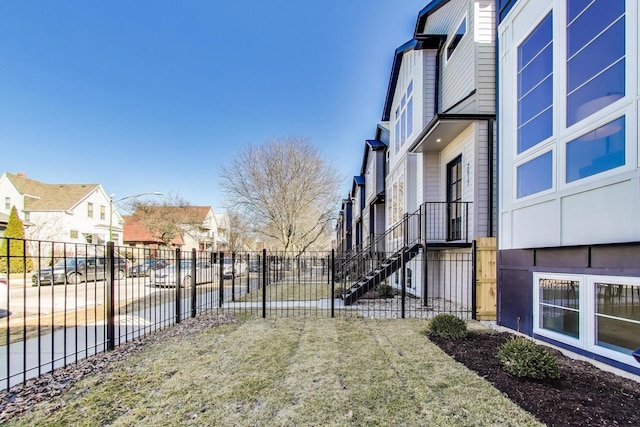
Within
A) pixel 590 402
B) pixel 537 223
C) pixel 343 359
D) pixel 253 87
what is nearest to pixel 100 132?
pixel 253 87

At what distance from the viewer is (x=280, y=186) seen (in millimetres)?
23391

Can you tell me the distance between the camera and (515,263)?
20.2 feet

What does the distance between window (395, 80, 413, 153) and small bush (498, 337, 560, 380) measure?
9135 mm

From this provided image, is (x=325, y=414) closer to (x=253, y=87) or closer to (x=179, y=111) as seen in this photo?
(x=253, y=87)

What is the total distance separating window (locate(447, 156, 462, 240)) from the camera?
9.30 m

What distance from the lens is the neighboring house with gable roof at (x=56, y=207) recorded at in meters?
24.6

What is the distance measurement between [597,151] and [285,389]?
5170mm

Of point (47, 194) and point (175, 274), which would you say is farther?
point (47, 194)

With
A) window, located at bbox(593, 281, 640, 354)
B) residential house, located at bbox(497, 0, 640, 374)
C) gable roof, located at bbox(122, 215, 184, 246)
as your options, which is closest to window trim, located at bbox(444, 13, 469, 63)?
residential house, located at bbox(497, 0, 640, 374)

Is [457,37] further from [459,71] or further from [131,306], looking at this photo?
[131,306]

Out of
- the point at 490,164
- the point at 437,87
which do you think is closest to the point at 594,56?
the point at 490,164

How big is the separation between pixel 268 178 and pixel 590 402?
21798 millimetres

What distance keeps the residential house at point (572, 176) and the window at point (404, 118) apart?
17.2ft

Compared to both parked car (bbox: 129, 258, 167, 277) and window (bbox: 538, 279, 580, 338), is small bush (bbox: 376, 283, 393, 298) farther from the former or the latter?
parked car (bbox: 129, 258, 167, 277)
